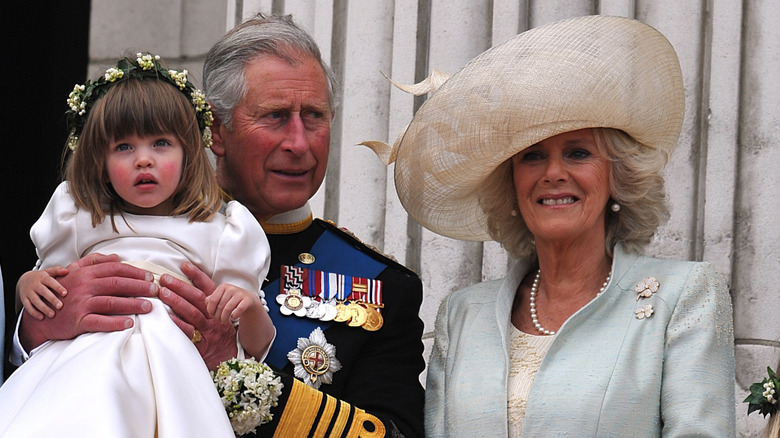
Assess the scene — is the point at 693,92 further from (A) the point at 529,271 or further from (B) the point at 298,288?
(B) the point at 298,288

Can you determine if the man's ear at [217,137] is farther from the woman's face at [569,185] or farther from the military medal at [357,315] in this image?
the woman's face at [569,185]

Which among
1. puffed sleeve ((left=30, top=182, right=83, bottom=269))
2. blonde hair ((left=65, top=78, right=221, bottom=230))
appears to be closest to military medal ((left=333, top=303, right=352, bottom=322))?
blonde hair ((left=65, top=78, right=221, bottom=230))

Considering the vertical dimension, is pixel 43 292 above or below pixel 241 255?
below

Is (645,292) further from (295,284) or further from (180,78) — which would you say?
(180,78)

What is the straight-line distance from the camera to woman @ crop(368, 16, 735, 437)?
322 centimetres

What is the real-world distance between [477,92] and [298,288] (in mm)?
709

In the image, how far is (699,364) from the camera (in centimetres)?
317

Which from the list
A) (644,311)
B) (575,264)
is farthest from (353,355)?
(644,311)

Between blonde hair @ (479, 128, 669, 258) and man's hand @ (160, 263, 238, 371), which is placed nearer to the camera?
man's hand @ (160, 263, 238, 371)

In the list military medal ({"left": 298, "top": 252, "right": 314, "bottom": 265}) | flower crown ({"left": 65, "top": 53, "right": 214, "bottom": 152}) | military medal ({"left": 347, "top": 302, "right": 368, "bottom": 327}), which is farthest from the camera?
military medal ({"left": 298, "top": 252, "right": 314, "bottom": 265})

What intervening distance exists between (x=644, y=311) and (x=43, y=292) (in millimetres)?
1455

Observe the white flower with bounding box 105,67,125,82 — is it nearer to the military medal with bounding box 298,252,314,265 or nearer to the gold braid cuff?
the military medal with bounding box 298,252,314,265

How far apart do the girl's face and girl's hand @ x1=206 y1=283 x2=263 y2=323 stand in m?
0.30

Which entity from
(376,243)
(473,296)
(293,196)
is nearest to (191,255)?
(293,196)
